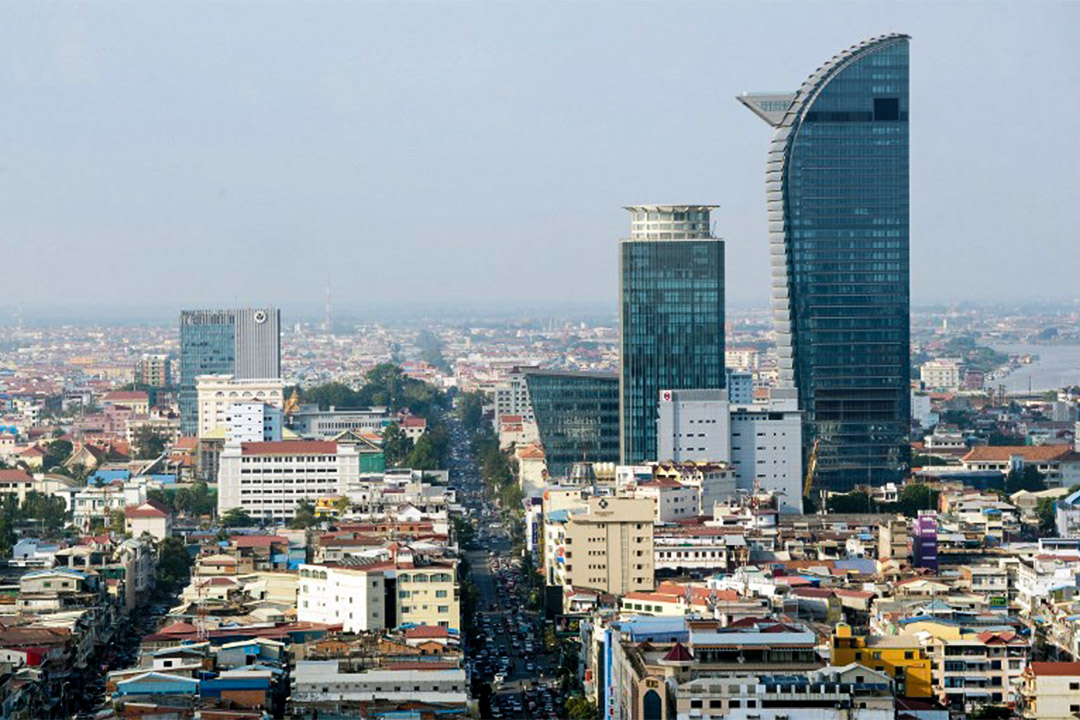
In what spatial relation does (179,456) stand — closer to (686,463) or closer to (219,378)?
(219,378)

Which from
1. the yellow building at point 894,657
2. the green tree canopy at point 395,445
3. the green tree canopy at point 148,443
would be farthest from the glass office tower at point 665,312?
the yellow building at point 894,657

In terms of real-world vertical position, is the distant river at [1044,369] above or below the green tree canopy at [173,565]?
above

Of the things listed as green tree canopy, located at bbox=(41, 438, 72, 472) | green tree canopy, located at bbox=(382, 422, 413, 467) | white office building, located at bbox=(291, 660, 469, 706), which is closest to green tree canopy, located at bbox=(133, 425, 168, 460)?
green tree canopy, located at bbox=(41, 438, 72, 472)

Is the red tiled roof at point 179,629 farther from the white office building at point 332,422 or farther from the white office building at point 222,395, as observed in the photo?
the white office building at point 222,395

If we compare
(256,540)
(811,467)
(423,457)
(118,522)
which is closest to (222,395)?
(423,457)

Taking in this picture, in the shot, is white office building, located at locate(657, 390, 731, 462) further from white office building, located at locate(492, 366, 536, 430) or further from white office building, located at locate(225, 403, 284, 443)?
white office building, located at locate(492, 366, 536, 430)

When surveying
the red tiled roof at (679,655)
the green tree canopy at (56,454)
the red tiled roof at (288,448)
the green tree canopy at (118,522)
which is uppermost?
the red tiled roof at (288,448)

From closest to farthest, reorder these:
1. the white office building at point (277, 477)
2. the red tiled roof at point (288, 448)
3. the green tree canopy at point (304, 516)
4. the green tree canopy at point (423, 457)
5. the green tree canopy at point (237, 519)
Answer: the green tree canopy at point (304, 516)
the green tree canopy at point (237, 519)
the white office building at point (277, 477)
the red tiled roof at point (288, 448)
the green tree canopy at point (423, 457)
